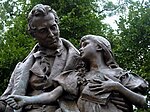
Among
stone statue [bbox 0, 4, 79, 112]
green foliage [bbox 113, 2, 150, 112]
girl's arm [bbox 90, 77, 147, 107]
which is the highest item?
stone statue [bbox 0, 4, 79, 112]

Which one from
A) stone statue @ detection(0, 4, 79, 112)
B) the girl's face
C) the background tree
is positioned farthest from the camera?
the background tree

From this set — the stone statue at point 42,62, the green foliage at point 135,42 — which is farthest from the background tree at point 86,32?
the stone statue at point 42,62

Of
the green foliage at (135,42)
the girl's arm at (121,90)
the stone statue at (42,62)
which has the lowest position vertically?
the green foliage at (135,42)

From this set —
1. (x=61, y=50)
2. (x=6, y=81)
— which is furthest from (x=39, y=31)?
(x=6, y=81)

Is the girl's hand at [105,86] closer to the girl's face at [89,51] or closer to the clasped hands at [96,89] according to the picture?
the clasped hands at [96,89]

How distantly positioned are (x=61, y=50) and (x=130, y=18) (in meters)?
9.51

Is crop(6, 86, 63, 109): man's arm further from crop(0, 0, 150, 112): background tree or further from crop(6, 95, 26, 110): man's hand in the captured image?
crop(0, 0, 150, 112): background tree

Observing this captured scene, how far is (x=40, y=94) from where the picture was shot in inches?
190

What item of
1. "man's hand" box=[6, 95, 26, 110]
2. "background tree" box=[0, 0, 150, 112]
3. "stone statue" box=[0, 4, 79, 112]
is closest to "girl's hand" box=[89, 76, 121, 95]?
"stone statue" box=[0, 4, 79, 112]

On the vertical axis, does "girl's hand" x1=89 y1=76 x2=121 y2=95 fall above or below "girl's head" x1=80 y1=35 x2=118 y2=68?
below

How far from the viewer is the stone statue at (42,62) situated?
5.01 meters

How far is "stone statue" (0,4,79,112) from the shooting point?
5.01m

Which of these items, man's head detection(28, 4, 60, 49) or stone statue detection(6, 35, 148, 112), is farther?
man's head detection(28, 4, 60, 49)

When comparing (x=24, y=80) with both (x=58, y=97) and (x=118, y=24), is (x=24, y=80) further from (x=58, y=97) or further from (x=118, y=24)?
(x=118, y=24)
